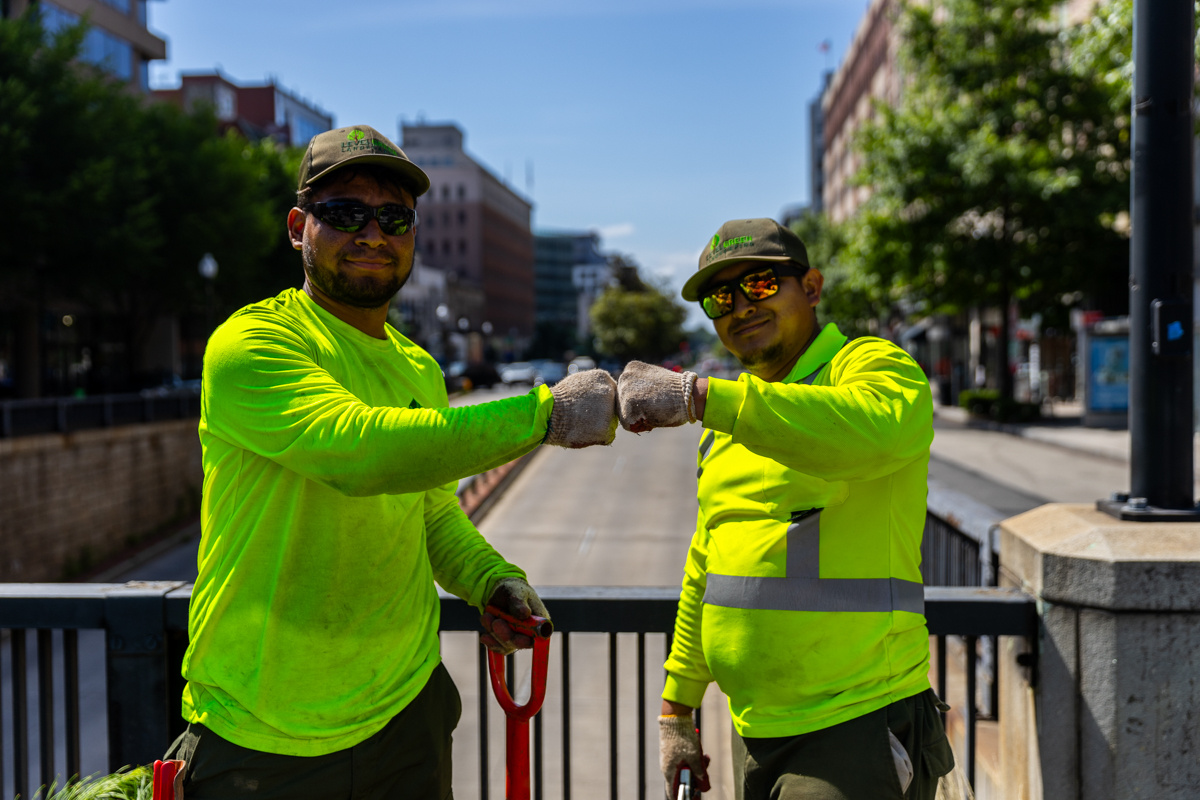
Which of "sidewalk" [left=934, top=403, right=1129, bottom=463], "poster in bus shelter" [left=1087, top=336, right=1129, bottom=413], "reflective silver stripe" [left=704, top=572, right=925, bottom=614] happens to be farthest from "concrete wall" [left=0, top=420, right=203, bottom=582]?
"poster in bus shelter" [left=1087, top=336, right=1129, bottom=413]

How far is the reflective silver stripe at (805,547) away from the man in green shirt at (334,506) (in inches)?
24.3

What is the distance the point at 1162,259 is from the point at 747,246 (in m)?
1.57

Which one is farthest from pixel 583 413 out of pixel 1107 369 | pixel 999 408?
pixel 999 408

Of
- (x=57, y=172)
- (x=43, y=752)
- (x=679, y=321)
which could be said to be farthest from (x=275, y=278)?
(x=679, y=321)

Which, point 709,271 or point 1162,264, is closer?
point 709,271

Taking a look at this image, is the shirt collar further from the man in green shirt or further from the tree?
the tree

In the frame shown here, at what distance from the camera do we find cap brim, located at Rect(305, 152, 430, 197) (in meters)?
2.23

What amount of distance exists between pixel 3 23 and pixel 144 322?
56.8ft

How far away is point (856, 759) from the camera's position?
225 cm

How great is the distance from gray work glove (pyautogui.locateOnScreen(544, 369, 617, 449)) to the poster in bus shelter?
25.9 metres

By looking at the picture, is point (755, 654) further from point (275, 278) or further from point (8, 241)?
point (275, 278)

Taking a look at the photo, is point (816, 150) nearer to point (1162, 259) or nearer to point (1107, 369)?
point (1107, 369)

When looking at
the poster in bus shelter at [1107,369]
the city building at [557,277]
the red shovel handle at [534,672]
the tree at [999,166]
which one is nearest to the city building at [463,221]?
the city building at [557,277]

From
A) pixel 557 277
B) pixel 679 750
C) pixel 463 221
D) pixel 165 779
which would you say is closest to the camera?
pixel 165 779
